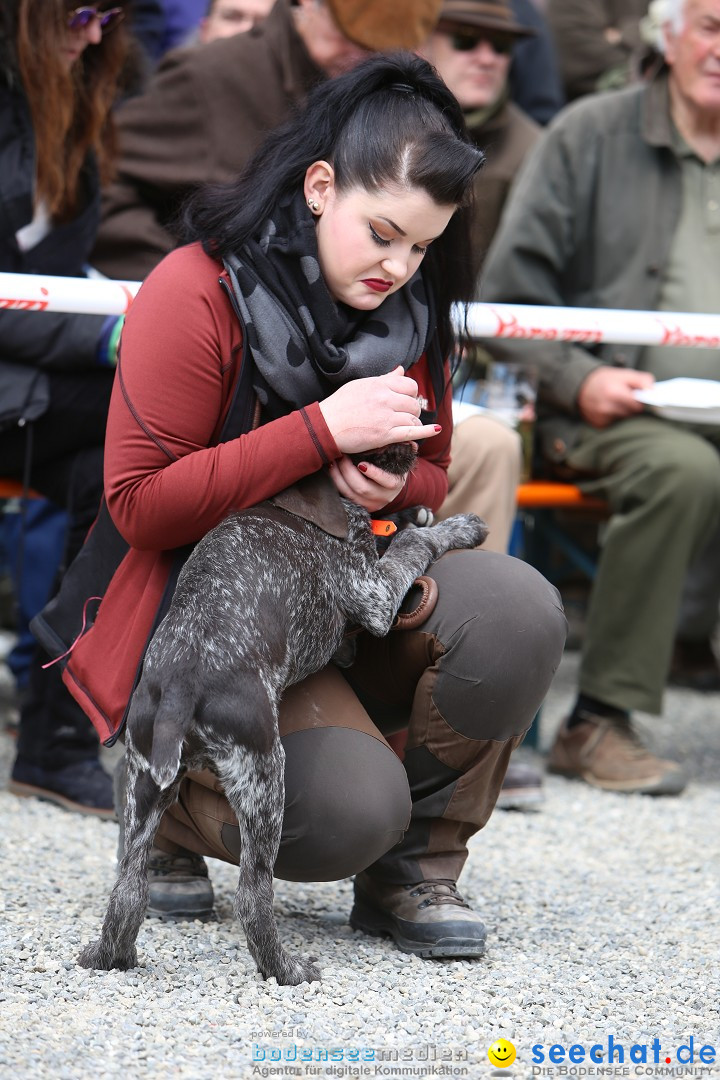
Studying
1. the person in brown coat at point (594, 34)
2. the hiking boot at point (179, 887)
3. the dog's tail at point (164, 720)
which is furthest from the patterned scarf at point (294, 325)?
the person in brown coat at point (594, 34)

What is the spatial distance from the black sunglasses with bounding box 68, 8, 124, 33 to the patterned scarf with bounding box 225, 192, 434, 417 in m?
1.27

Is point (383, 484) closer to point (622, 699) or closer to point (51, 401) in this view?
point (51, 401)

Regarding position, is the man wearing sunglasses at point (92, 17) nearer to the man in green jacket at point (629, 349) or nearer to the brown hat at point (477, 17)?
the man in green jacket at point (629, 349)

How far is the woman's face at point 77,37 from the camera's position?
352 cm

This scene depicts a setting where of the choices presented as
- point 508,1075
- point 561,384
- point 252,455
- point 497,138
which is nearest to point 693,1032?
point 508,1075

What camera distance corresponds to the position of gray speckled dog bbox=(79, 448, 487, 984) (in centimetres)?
225

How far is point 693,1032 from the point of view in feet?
7.63

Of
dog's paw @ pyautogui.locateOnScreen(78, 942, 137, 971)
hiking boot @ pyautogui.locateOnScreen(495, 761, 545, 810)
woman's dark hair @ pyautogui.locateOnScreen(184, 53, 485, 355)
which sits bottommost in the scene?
hiking boot @ pyautogui.locateOnScreen(495, 761, 545, 810)

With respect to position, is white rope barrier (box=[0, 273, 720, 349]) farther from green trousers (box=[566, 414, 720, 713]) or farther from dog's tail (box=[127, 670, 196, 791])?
dog's tail (box=[127, 670, 196, 791])

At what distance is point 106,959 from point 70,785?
1384 millimetres

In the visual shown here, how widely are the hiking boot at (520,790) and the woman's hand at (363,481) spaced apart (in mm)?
1622

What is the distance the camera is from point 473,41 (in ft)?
18.3

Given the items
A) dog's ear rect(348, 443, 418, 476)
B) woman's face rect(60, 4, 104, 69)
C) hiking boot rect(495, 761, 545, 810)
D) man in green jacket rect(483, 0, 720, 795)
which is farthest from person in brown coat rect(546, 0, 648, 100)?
dog's ear rect(348, 443, 418, 476)

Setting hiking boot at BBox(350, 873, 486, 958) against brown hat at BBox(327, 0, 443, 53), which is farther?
brown hat at BBox(327, 0, 443, 53)
